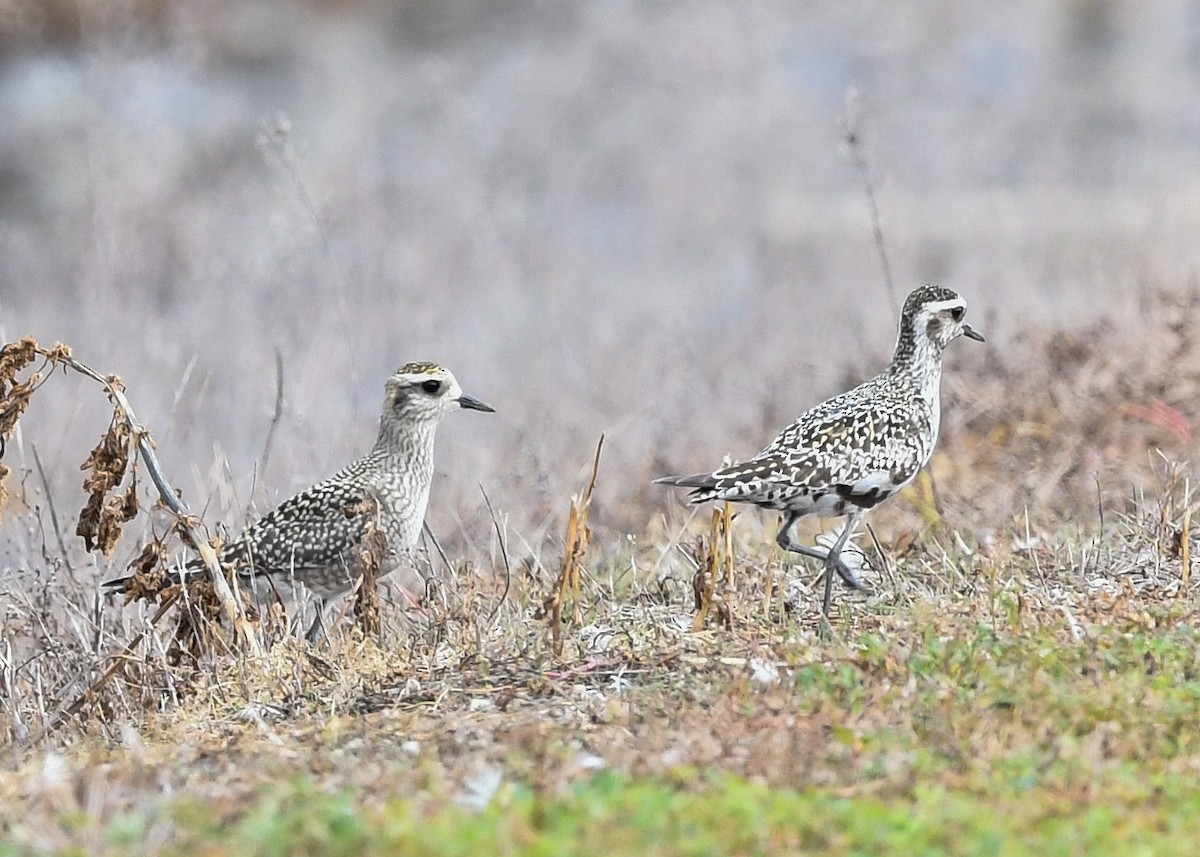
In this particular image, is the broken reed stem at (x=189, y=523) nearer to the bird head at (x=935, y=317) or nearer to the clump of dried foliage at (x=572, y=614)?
the clump of dried foliage at (x=572, y=614)

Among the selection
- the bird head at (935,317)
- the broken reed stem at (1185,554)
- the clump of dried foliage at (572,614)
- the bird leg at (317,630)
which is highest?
the bird head at (935,317)

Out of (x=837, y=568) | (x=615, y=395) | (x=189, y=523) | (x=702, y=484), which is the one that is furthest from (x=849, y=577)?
(x=615, y=395)

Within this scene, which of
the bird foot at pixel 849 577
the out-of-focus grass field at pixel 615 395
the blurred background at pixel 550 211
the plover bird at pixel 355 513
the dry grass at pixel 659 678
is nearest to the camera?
the out-of-focus grass field at pixel 615 395

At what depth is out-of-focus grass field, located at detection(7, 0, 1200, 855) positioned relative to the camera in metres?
4.90

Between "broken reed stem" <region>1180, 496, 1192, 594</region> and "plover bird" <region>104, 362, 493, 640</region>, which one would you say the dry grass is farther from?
"plover bird" <region>104, 362, 493, 640</region>

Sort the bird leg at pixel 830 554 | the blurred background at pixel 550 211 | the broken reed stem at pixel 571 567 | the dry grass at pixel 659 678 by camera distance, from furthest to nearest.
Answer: the blurred background at pixel 550 211, the bird leg at pixel 830 554, the broken reed stem at pixel 571 567, the dry grass at pixel 659 678

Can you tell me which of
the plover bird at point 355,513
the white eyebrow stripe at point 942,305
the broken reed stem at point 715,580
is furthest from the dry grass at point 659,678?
the white eyebrow stripe at point 942,305

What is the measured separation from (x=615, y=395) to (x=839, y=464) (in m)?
5.88

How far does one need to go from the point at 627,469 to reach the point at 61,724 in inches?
203

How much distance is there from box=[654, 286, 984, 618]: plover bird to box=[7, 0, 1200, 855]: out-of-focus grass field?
1.02 feet

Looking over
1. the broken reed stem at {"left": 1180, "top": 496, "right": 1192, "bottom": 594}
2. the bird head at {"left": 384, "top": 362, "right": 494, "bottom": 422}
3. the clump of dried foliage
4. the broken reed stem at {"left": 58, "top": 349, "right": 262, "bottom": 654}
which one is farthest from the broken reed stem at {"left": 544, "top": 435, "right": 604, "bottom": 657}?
the broken reed stem at {"left": 1180, "top": 496, "right": 1192, "bottom": 594}

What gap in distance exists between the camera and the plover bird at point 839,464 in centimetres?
737

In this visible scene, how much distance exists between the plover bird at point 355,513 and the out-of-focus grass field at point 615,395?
45 centimetres

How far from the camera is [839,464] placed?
24.6 feet
